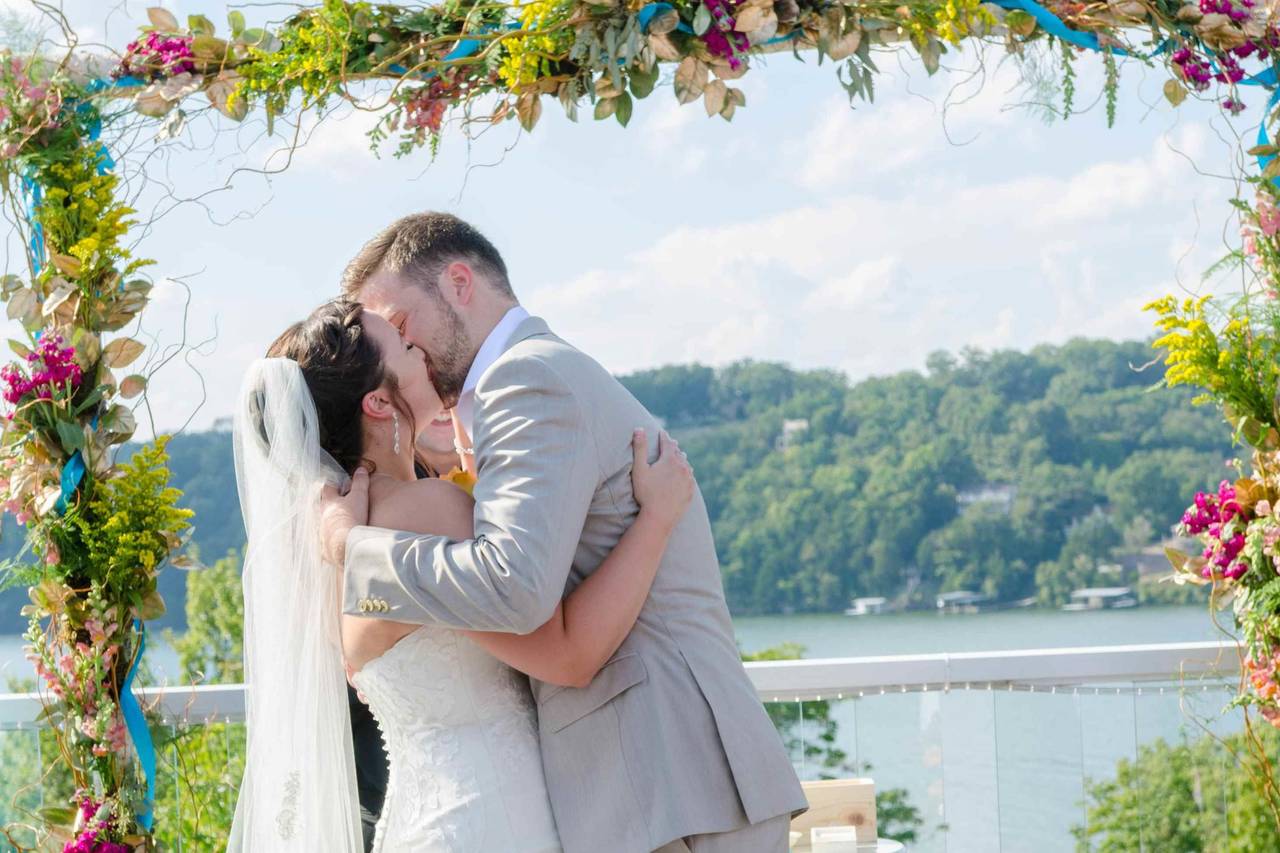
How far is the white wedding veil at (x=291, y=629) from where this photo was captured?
2379mm

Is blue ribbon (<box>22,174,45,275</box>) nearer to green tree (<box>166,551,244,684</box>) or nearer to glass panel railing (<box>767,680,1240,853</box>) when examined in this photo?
glass panel railing (<box>767,680,1240,853</box>)

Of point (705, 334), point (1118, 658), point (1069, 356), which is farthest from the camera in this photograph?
point (705, 334)

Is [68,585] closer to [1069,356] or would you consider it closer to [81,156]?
[81,156]

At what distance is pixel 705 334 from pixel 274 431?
4175 centimetres

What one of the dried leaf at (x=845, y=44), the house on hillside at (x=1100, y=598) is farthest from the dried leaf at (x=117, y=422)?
the house on hillside at (x=1100, y=598)

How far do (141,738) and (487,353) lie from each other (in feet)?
4.35

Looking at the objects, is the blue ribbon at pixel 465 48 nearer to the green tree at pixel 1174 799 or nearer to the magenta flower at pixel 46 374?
the magenta flower at pixel 46 374

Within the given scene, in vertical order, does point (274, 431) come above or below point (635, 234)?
below

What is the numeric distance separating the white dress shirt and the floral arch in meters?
0.64

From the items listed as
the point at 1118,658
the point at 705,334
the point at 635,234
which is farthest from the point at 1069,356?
the point at 1118,658

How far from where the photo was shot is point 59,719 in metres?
3.05

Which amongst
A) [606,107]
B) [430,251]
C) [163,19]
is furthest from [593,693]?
[163,19]

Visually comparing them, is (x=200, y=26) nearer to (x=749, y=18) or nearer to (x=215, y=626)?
(x=749, y=18)

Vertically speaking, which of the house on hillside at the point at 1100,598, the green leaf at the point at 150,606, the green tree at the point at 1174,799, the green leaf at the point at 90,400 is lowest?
the house on hillside at the point at 1100,598
